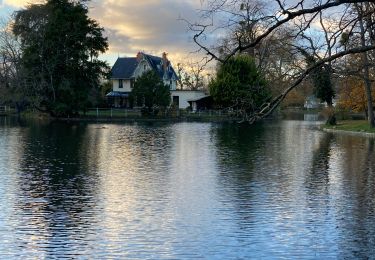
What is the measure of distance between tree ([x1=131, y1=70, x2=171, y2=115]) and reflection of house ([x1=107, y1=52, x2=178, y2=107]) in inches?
509

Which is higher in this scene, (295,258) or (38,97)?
(38,97)

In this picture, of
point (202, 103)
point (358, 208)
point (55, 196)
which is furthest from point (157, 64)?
point (358, 208)

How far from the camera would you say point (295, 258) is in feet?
30.8

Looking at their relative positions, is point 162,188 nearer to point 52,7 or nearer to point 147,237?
point 147,237

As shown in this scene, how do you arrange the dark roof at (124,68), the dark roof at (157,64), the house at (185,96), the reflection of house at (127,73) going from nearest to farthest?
the house at (185,96) → the reflection of house at (127,73) → the dark roof at (124,68) → the dark roof at (157,64)

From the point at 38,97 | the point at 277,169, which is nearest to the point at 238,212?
the point at 277,169

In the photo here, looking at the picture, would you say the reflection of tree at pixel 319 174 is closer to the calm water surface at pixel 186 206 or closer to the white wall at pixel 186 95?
the calm water surface at pixel 186 206

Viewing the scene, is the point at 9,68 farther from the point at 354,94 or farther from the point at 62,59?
the point at 354,94

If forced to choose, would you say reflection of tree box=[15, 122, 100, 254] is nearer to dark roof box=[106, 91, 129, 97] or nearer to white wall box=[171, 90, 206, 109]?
white wall box=[171, 90, 206, 109]

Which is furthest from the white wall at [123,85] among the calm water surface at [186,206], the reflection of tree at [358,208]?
the reflection of tree at [358,208]

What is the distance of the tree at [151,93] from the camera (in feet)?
237

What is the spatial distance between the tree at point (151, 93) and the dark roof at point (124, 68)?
633 inches

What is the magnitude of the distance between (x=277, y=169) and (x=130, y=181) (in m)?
6.05

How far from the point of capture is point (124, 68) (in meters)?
92.1
